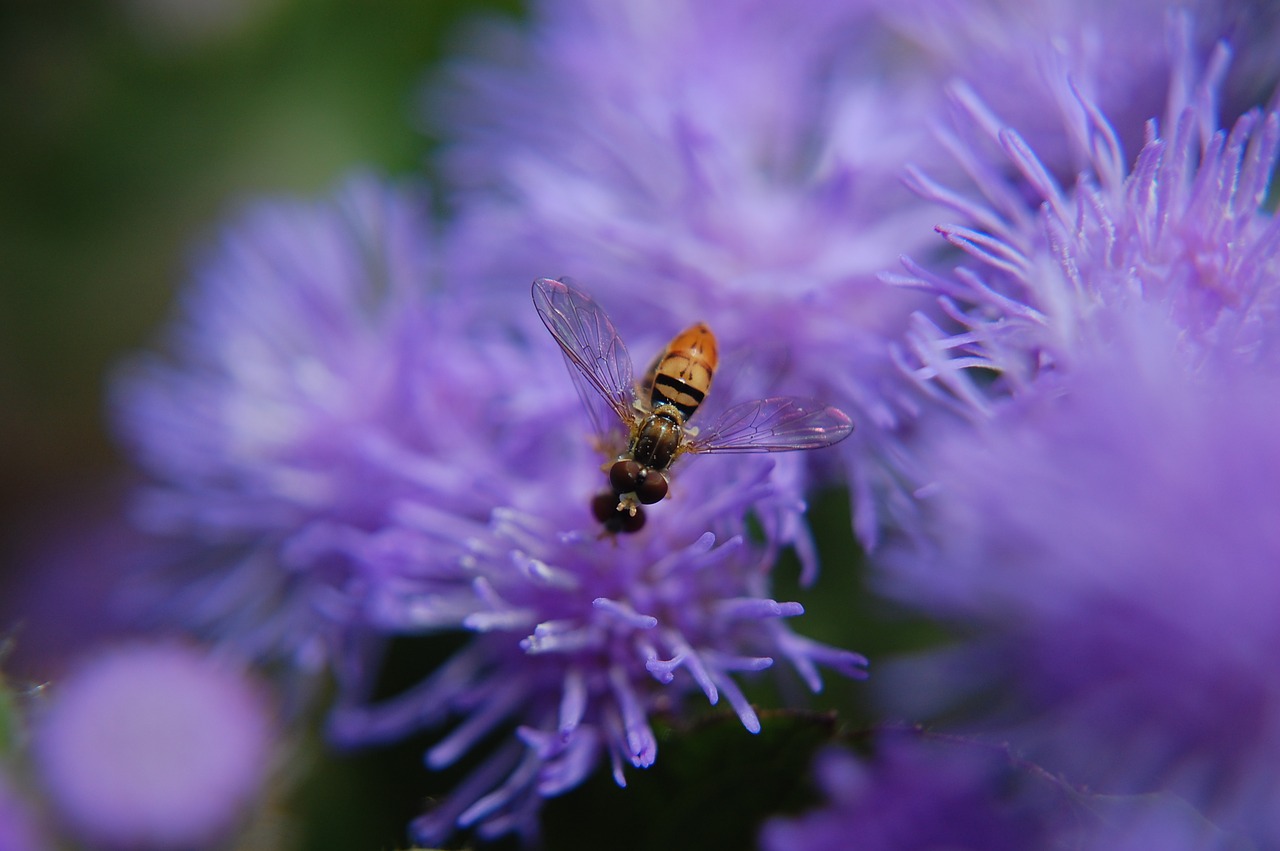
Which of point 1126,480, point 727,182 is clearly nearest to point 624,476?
point 727,182

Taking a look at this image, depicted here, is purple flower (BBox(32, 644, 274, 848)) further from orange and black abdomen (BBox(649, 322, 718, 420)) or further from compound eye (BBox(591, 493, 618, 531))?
orange and black abdomen (BBox(649, 322, 718, 420))

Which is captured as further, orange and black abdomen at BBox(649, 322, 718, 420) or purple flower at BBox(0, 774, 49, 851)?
orange and black abdomen at BBox(649, 322, 718, 420)

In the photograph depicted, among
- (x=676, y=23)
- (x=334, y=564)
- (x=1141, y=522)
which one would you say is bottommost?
(x=1141, y=522)

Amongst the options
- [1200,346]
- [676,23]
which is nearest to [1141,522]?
[1200,346]

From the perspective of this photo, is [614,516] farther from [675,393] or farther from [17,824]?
[17,824]

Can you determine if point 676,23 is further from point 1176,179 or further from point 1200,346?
point 1200,346

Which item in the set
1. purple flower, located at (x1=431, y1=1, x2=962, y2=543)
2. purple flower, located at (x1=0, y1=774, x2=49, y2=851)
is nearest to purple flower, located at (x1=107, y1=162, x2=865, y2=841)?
purple flower, located at (x1=431, y1=1, x2=962, y2=543)
